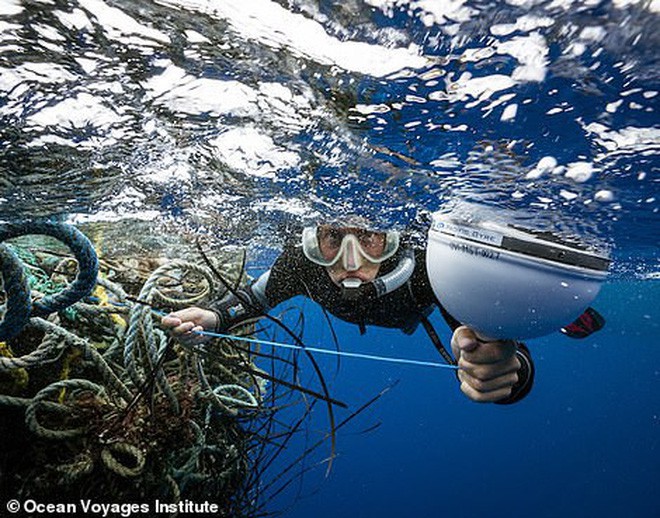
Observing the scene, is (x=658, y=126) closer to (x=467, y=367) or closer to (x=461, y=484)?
(x=467, y=367)

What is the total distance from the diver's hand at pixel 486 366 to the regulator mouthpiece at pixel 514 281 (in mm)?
126

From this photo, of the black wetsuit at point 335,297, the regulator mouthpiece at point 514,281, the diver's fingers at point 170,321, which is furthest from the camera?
the black wetsuit at point 335,297

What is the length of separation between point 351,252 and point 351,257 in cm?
10

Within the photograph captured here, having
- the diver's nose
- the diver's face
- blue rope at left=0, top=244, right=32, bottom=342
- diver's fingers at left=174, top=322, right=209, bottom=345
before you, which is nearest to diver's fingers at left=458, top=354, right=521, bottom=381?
diver's fingers at left=174, top=322, right=209, bottom=345

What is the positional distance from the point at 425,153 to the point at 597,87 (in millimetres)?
1538

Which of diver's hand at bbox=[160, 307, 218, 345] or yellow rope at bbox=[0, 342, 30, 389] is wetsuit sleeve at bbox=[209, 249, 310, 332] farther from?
yellow rope at bbox=[0, 342, 30, 389]

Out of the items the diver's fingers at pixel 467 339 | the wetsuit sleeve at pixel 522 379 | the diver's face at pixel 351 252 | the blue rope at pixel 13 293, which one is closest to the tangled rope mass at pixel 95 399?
the blue rope at pixel 13 293

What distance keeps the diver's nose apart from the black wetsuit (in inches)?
13.2

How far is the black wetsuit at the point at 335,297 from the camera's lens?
478cm

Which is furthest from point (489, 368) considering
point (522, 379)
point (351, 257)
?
point (351, 257)

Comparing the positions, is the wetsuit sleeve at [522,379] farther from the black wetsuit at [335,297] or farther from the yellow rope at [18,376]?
the yellow rope at [18,376]

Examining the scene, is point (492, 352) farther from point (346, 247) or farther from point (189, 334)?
point (346, 247)

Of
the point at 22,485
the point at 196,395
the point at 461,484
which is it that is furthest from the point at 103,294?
the point at 461,484

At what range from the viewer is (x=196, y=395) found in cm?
381
